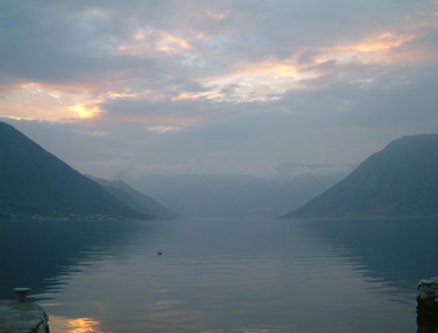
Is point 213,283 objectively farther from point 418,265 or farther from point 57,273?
point 418,265

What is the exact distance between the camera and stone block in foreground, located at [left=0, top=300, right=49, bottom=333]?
24.7 m

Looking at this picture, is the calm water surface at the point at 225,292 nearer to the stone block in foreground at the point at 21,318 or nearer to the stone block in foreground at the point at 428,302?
the stone block in foreground at the point at 428,302

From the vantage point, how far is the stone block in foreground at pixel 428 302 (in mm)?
33125

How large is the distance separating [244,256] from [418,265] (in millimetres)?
31772

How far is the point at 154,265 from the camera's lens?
2778 inches

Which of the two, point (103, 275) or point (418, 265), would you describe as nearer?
point (103, 275)

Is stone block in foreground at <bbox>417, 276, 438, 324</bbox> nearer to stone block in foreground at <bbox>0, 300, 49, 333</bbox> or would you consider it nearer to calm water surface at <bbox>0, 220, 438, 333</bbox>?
calm water surface at <bbox>0, 220, 438, 333</bbox>

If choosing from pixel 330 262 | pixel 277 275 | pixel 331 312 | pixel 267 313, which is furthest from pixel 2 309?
pixel 330 262

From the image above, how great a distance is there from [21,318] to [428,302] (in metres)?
29.8

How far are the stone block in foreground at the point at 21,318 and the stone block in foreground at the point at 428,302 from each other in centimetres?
2781

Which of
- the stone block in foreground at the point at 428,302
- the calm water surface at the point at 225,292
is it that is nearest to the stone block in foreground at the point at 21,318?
the calm water surface at the point at 225,292

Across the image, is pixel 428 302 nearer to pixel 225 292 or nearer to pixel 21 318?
pixel 225 292

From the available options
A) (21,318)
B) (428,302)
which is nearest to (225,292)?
(428,302)

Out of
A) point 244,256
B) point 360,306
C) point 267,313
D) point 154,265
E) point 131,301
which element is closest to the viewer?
point 267,313
